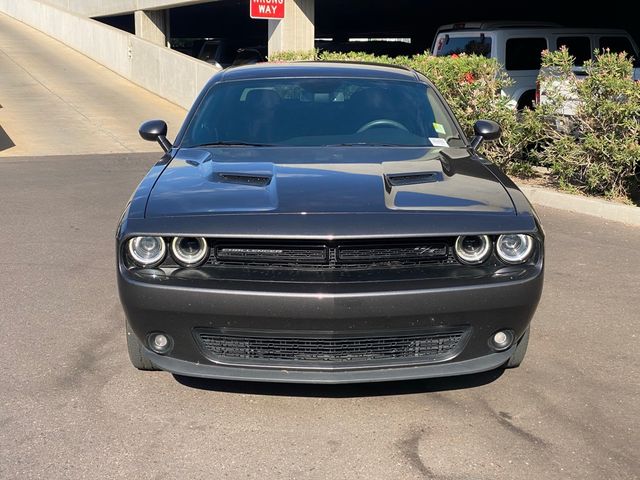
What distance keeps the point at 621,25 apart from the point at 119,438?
25203 millimetres

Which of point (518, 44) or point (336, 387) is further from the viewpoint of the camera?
point (518, 44)

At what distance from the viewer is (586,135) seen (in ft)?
28.8

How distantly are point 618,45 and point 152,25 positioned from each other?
17782mm

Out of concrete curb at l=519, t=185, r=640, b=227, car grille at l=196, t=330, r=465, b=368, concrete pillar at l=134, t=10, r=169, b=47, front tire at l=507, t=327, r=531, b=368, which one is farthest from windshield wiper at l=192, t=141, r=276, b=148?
concrete pillar at l=134, t=10, r=169, b=47

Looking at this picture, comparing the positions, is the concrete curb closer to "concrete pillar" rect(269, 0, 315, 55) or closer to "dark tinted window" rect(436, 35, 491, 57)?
"dark tinted window" rect(436, 35, 491, 57)

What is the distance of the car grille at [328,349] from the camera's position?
12.0 ft

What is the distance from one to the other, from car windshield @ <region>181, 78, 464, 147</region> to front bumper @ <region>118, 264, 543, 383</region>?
157 cm

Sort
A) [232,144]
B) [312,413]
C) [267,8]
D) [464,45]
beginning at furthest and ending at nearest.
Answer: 1. [267,8]
2. [464,45]
3. [232,144]
4. [312,413]

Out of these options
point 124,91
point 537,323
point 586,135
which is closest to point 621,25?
point 124,91

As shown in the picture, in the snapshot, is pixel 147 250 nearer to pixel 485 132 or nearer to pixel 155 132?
pixel 155 132

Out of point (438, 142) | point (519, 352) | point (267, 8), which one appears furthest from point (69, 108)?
point (519, 352)

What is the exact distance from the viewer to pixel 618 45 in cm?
1478

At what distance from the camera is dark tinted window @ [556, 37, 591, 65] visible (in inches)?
553

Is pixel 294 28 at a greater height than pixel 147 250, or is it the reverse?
pixel 294 28
